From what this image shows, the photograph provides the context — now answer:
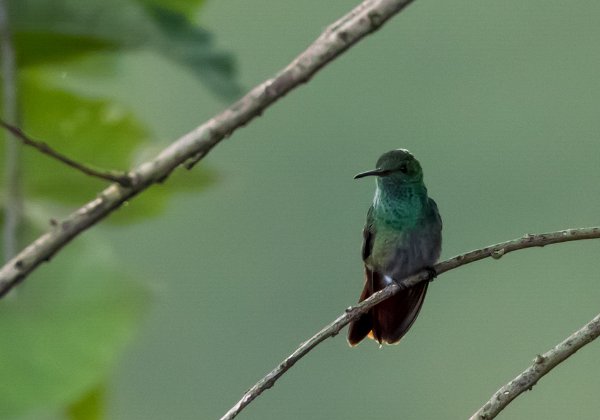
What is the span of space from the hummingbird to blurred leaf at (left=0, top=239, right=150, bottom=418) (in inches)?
16.7

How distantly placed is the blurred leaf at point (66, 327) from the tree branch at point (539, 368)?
0.72 meters

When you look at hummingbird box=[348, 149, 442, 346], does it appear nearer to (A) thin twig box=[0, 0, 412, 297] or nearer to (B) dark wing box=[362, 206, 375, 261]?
(B) dark wing box=[362, 206, 375, 261]

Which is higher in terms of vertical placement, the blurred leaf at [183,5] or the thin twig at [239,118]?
the blurred leaf at [183,5]

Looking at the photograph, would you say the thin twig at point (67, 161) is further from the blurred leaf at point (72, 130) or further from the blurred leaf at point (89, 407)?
the blurred leaf at point (72, 130)

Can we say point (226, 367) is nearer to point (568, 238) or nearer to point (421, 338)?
point (421, 338)

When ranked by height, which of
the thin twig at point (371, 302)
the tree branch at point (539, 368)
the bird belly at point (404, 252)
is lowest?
the tree branch at point (539, 368)

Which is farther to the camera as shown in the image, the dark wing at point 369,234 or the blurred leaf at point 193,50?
the dark wing at point 369,234

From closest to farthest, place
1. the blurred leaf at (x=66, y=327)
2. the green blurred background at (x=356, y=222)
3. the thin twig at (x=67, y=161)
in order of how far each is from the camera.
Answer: the thin twig at (x=67, y=161) → the blurred leaf at (x=66, y=327) → the green blurred background at (x=356, y=222)

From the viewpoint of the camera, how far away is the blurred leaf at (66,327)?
1768 millimetres

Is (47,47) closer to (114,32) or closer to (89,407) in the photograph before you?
(114,32)

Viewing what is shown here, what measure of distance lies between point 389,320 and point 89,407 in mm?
543

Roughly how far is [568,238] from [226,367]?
13955 mm

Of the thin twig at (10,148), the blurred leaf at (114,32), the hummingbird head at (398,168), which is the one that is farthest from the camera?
the hummingbird head at (398,168)

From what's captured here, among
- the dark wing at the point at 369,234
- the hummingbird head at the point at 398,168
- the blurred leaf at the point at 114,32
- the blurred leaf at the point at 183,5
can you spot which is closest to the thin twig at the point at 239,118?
the blurred leaf at the point at 114,32
